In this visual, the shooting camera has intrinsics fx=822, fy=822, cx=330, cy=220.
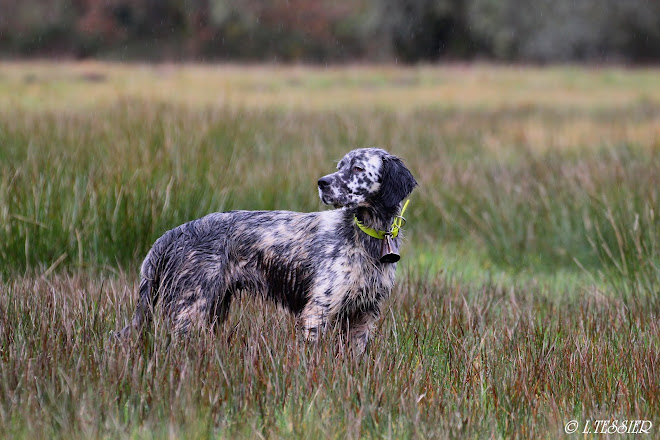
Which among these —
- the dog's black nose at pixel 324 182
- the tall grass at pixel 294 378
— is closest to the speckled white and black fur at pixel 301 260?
the dog's black nose at pixel 324 182

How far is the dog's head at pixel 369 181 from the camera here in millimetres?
4496

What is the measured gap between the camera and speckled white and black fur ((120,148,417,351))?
4.54 metres

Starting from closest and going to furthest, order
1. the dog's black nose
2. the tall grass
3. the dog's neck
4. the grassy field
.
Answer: the tall grass → the grassy field → the dog's black nose → the dog's neck

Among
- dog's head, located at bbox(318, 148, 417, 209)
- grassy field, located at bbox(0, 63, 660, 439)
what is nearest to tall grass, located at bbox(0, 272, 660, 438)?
grassy field, located at bbox(0, 63, 660, 439)

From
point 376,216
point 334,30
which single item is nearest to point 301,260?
point 376,216

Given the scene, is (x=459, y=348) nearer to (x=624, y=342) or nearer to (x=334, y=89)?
(x=624, y=342)

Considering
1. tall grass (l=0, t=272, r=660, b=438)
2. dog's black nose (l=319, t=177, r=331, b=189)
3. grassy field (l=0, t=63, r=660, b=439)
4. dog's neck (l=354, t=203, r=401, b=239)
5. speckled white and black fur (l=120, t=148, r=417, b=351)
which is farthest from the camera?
dog's neck (l=354, t=203, r=401, b=239)

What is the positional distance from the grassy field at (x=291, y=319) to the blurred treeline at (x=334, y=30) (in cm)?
2554

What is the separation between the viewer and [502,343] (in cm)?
481

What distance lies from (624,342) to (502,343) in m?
0.77

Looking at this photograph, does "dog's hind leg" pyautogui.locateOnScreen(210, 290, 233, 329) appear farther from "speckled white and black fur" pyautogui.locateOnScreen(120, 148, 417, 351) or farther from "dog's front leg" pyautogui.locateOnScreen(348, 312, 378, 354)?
"dog's front leg" pyautogui.locateOnScreen(348, 312, 378, 354)

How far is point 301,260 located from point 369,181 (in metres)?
0.60

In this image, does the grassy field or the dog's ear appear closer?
the grassy field

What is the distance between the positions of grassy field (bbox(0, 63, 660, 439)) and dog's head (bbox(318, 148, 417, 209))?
2.51 feet
